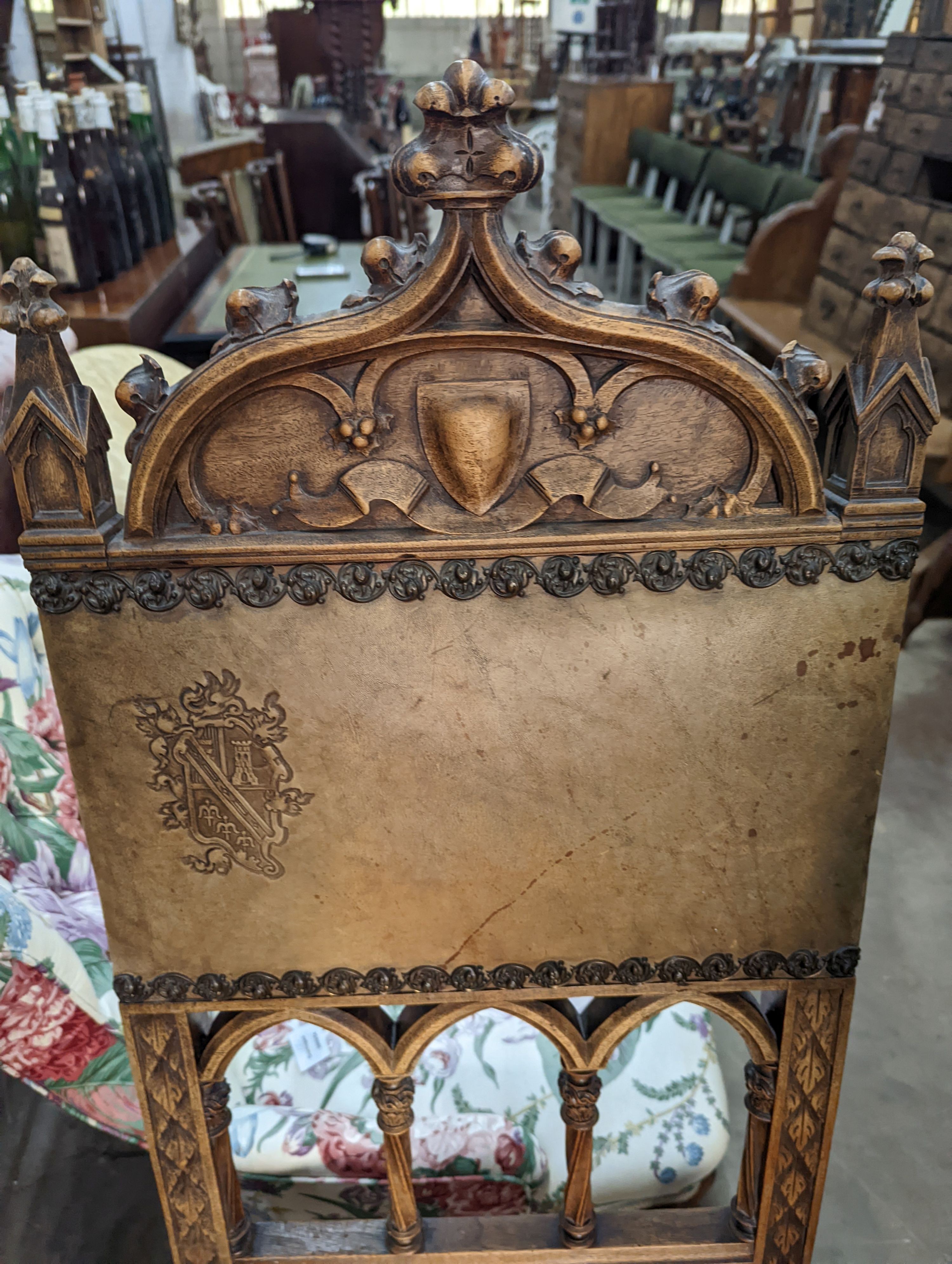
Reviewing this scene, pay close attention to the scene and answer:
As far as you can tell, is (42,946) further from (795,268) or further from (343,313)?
(795,268)

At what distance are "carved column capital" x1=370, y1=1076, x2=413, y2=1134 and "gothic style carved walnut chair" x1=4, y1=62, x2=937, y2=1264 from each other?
0.06 ft

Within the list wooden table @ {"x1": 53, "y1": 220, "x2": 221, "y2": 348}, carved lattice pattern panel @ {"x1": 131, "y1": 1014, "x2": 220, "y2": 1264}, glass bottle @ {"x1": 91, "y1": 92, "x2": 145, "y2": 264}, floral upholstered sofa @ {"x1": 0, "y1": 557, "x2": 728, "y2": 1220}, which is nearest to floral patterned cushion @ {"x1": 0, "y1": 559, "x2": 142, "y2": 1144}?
floral upholstered sofa @ {"x1": 0, "y1": 557, "x2": 728, "y2": 1220}

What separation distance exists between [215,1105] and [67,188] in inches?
71.6

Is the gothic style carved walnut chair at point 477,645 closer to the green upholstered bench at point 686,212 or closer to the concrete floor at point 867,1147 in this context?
the concrete floor at point 867,1147

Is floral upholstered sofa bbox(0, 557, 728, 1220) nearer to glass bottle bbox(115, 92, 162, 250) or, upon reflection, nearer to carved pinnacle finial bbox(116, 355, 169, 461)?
carved pinnacle finial bbox(116, 355, 169, 461)

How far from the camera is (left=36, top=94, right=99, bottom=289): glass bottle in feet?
6.05

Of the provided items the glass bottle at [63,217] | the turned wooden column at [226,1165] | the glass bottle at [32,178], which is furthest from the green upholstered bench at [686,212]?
the turned wooden column at [226,1165]

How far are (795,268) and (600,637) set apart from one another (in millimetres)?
2821

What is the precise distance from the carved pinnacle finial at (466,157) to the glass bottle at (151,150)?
2.43 meters

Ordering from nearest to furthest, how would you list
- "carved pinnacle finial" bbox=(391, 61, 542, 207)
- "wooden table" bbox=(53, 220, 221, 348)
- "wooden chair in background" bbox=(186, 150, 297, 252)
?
"carved pinnacle finial" bbox=(391, 61, 542, 207)
"wooden table" bbox=(53, 220, 221, 348)
"wooden chair in background" bbox=(186, 150, 297, 252)

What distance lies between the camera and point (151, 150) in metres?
2.62

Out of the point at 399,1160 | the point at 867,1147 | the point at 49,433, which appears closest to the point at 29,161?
the point at 49,433

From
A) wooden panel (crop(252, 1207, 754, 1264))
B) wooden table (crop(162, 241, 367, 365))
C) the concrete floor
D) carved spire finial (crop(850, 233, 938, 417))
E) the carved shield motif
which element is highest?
carved spire finial (crop(850, 233, 938, 417))

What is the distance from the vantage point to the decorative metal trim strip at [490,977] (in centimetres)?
66
